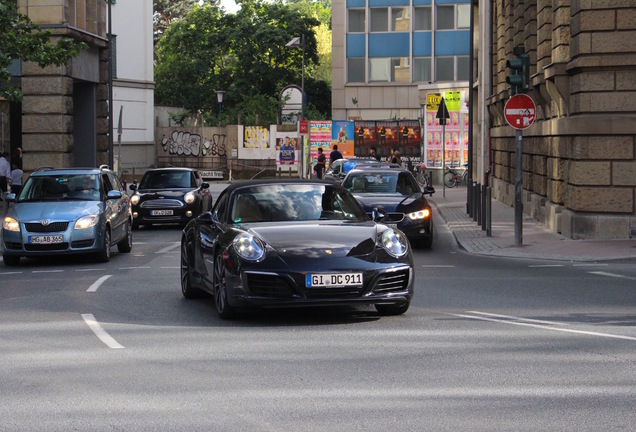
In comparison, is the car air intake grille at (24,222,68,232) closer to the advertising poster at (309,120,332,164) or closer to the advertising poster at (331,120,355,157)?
the advertising poster at (309,120,332,164)

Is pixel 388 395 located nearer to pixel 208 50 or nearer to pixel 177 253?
pixel 177 253

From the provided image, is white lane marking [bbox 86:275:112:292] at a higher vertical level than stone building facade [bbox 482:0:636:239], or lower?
lower

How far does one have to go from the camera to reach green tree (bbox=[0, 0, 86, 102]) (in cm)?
2631

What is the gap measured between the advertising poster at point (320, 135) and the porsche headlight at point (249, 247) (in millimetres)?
46503

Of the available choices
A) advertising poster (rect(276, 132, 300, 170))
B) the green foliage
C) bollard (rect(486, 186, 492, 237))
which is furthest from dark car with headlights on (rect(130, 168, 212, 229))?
the green foliage

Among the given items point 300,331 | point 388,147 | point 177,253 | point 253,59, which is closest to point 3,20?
point 177,253

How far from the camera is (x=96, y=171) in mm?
20797

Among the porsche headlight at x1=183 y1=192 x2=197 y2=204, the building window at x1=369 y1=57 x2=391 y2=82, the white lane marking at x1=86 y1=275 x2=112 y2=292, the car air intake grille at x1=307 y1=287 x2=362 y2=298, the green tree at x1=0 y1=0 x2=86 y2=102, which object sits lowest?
the white lane marking at x1=86 y1=275 x2=112 y2=292

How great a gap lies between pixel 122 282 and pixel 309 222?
4.76 meters

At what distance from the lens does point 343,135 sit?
2272 inches

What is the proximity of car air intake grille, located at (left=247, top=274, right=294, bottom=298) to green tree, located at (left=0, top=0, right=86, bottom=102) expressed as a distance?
16444mm

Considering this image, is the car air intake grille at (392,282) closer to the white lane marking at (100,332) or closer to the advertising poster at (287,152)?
the white lane marking at (100,332)

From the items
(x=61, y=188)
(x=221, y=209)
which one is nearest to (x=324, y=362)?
(x=221, y=209)

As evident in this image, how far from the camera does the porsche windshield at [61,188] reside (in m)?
20.0
